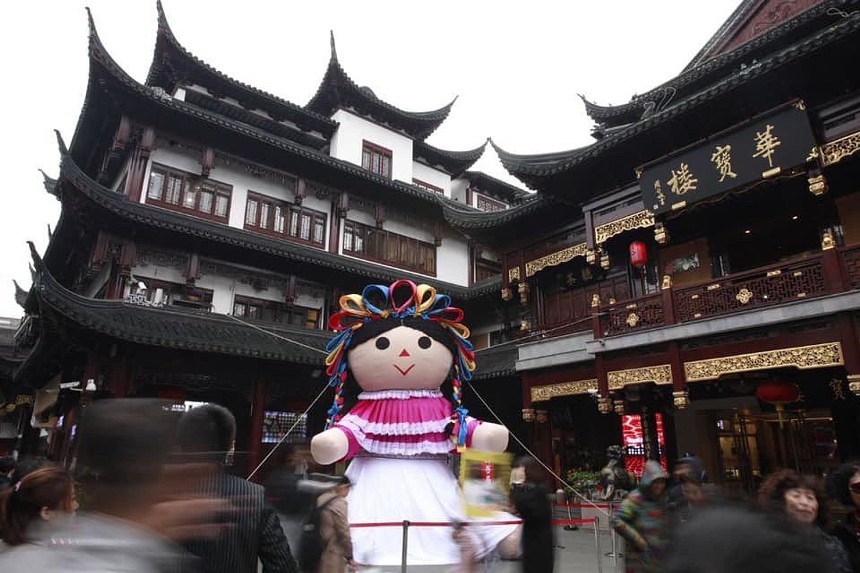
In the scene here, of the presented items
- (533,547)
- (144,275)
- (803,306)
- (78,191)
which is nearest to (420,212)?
(144,275)

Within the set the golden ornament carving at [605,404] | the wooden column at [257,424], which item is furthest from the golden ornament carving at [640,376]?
the wooden column at [257,424]

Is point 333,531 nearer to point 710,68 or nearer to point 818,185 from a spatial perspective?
point 818,185

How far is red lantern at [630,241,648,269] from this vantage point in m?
10.9

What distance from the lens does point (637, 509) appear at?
344 centimetres

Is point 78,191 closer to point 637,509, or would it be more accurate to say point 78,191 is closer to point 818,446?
point 637,509

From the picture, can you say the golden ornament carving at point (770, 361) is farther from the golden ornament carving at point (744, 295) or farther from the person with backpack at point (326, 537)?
the person with backpack at point (326, 537)

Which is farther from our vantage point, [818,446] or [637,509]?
[818,446]

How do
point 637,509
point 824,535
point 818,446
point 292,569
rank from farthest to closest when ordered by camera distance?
point 818,446 < point 637,509 < point 824,535 < point 292,569

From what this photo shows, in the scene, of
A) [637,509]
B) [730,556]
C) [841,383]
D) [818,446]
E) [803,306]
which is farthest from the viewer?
[818,446]

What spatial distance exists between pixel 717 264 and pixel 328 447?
8.99 m

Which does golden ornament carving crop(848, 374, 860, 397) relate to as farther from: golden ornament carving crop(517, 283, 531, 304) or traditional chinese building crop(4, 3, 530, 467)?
traditional chinese building crop(4, 3, 530, 467)

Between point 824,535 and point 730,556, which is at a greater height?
point 730,556

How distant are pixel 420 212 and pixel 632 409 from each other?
9.41 metres

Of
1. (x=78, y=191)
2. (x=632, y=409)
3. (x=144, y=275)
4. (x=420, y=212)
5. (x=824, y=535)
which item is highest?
(x=420, y=212)
